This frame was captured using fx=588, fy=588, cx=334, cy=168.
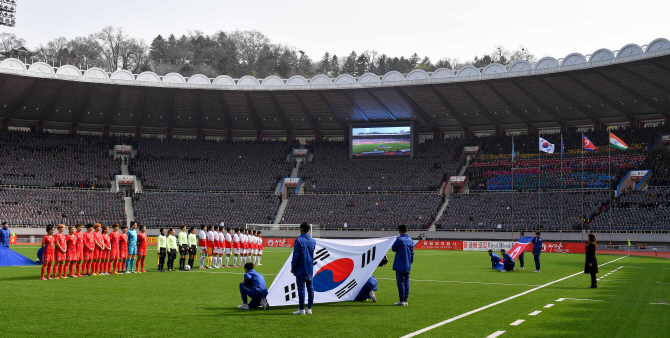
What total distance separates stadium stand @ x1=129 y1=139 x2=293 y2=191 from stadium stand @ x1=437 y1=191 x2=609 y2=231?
21.8m

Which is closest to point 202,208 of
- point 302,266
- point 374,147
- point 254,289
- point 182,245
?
point 374,147

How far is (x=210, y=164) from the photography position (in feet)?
224

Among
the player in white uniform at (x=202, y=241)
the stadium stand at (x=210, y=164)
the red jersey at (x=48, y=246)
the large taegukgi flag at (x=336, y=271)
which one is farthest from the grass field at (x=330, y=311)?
the stadium stand at (x=210, y=164)

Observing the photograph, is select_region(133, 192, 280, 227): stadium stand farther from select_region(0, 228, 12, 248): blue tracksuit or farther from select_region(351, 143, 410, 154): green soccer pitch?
select_region(0, 228, 12, 248): blue tracksuit

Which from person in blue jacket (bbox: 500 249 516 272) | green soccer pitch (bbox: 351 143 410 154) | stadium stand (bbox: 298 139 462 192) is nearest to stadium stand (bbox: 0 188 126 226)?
stadium stand (bbox: 298 139 462 192)

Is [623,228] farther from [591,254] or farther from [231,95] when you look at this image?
[231,95]

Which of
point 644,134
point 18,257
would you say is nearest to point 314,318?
point 18,257

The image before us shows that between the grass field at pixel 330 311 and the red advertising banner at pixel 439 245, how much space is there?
100 feet

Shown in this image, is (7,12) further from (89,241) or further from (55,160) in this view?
(89,241)

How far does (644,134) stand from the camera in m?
58.0

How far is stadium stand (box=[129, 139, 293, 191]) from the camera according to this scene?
6481 cm

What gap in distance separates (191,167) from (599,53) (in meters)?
43.6

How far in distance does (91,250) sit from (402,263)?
39.9 feet

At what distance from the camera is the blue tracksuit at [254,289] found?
1191 cm
